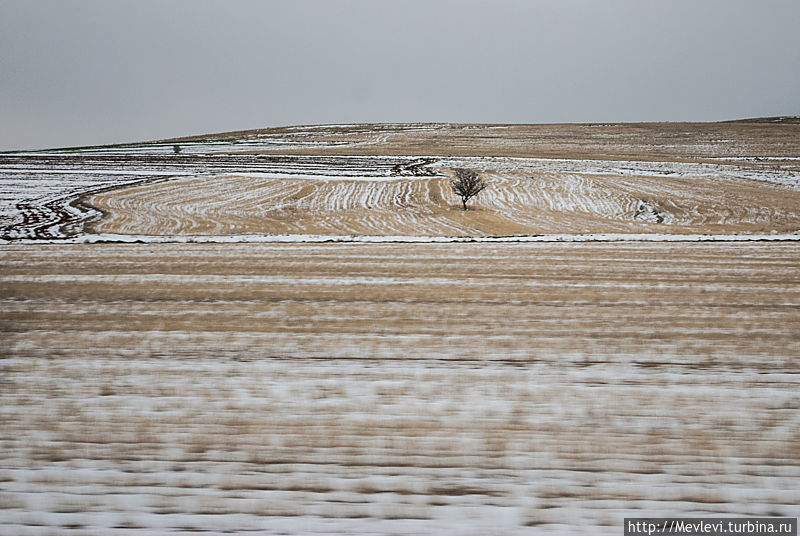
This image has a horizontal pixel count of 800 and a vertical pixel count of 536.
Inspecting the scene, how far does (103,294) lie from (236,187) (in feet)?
70.3

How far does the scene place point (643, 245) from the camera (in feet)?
28.2

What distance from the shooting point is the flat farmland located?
3031 millimetres

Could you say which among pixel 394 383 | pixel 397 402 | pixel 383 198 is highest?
pixel 383 198

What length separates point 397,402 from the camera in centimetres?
398

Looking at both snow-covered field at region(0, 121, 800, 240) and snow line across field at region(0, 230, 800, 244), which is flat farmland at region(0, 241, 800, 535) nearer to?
snow line across field at region(0, 230, 800, 244)

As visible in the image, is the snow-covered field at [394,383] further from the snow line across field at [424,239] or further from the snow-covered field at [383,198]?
the snow-covered field at [383,198]

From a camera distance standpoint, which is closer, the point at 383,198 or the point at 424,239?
the point at 424,239

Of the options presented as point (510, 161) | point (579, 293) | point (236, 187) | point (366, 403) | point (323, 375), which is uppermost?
point (510, 161)

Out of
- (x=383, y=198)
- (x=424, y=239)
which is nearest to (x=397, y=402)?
(x=424, y=239)

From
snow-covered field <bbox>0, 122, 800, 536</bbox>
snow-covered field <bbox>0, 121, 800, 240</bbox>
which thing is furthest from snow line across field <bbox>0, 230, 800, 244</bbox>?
snow-covered field <bbox>0, 121, 800, 240</bbox>

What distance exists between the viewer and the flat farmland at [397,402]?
119 inches

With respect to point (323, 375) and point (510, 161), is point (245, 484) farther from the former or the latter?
point (510, 161)

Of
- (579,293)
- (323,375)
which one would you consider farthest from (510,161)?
(323,375)

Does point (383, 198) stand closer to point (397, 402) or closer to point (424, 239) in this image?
point (424, 239)
